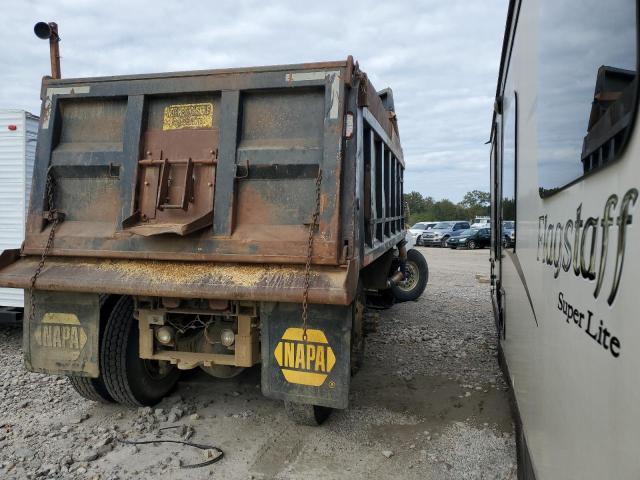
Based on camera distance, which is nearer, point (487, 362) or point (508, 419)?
point (508, 419)

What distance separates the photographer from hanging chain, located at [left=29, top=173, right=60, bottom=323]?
11.7 ft

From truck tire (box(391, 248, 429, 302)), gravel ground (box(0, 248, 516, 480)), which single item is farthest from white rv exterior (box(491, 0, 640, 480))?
truck tire (box(391, 248, 429, 302))

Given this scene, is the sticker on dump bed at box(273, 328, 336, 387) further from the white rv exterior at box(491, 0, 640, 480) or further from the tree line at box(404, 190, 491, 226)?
the tree line at box(404, 190, 491, 226)

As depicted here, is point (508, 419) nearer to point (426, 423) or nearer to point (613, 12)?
point (426, 423)

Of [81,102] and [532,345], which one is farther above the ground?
[81,102]

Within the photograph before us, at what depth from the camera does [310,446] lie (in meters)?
3.70

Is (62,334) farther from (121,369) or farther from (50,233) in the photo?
(50,233)

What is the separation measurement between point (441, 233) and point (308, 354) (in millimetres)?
26456

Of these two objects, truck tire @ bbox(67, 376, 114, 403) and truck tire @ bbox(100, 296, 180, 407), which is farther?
truck tire @ bbox(67, 376, 114, 403)

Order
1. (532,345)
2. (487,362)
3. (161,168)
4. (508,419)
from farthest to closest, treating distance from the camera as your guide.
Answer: (487,362) < (508,419) < (161,168) < (532,345)

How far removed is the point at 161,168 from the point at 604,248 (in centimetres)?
313

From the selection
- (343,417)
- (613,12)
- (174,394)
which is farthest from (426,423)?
(613,12)

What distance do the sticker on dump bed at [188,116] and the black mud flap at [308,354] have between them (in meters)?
1.43

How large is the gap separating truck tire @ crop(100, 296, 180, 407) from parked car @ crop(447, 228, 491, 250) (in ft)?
77.4
